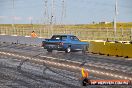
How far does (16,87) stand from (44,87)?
36.1 inches

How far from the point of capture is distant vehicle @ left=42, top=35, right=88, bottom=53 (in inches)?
1152

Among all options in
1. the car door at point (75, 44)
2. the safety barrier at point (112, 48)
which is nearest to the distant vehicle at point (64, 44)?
the car door at point (75, 44)

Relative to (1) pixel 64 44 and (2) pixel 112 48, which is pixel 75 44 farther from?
(2) pixel 112 48

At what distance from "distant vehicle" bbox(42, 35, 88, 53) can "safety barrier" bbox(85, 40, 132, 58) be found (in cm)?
94

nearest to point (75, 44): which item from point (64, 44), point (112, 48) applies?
point (64, 44)

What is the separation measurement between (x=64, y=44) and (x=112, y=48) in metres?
4.03

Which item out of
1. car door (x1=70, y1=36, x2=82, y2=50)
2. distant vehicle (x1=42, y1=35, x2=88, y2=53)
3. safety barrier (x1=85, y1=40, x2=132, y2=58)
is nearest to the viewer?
safety barrier (x1=85, y1=40, x2=132, y2=58)

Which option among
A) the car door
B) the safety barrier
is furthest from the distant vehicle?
the safety barrier

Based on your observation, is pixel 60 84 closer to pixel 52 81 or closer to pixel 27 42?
pixel 52 81

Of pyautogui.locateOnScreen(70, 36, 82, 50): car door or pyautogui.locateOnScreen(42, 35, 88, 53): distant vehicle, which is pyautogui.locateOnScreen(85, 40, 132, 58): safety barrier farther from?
pyautogui.locateOnScreen(70, 36, 82, 50): car door

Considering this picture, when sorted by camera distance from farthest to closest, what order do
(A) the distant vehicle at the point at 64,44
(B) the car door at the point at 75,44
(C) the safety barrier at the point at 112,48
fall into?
(B) the car door at the point at 75,44 → (A) the distant vehicle at the point at 64,44 → (C) the safety barrier at the point at 112,48

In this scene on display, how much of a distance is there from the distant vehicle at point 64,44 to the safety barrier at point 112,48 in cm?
94

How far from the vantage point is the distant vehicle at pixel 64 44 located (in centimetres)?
2927

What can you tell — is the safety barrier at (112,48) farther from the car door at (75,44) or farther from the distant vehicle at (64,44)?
the car door at (75,44)
